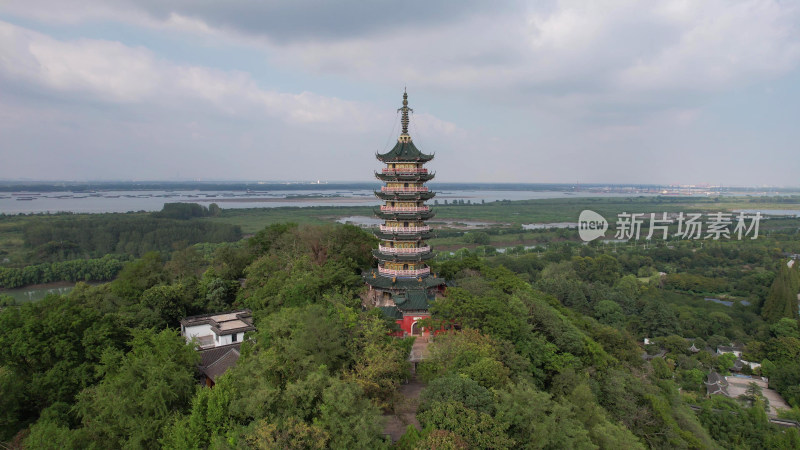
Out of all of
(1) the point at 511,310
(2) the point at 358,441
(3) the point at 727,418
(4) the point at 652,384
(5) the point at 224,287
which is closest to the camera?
(2) the point at 358,441

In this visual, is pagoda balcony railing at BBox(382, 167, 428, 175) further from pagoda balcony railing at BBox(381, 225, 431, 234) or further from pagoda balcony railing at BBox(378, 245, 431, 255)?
pagoda balcony railing at BBox(378, 245, 431, 255)

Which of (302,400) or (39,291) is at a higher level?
(302,400)

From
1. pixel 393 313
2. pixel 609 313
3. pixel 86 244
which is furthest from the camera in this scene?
pixel 86 244

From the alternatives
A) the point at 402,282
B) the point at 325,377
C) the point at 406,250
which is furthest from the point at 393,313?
the point at 325,377

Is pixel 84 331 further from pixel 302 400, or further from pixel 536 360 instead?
pixel 536 360

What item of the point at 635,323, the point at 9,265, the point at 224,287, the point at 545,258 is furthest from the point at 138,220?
the point at 635,323

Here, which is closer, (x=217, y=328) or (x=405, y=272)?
(x=217, y=328)

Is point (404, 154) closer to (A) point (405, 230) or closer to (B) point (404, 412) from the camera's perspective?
(A) point (405, 230)

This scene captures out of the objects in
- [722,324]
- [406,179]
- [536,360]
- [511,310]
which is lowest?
[722,324]
